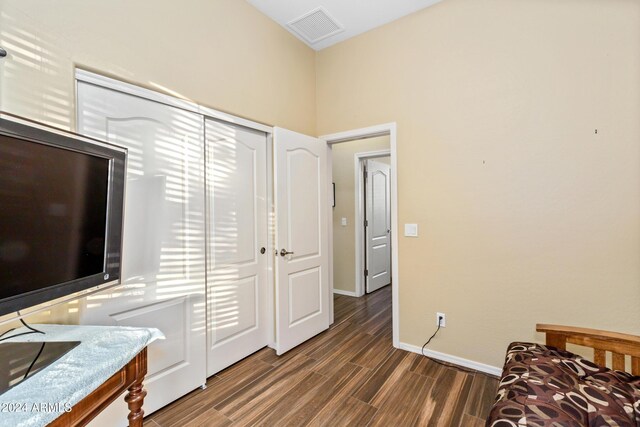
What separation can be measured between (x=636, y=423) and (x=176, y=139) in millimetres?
2654

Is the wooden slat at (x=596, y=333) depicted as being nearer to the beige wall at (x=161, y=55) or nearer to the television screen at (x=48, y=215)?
the television screen at (x=48, y=215)

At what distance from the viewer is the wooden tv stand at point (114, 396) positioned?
838 millimetres

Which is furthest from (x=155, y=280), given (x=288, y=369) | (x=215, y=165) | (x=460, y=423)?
(x=460, y=423)

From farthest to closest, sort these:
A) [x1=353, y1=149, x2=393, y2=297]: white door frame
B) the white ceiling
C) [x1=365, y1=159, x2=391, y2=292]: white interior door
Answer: [x1=365, y1=159, x2=391, y2=292]: white interior door < [x1=353, y1=149, x2=393, y2=297]: white door frame < the white ceiling

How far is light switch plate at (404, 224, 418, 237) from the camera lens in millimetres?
2496

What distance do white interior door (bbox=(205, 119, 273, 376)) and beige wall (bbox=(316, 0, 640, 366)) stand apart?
1.28m

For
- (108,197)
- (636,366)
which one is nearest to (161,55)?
(108,197)

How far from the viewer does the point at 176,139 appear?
1.88 meters

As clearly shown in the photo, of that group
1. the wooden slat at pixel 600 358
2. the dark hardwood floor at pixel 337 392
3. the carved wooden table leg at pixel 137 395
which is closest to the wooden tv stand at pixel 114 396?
the carved wooden table leg at pixel 137 395

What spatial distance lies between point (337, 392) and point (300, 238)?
1297mm

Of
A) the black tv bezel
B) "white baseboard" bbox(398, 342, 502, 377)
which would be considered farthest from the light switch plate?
the black tv bezel

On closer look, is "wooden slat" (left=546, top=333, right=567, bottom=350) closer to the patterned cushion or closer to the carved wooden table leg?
the patterned cushion

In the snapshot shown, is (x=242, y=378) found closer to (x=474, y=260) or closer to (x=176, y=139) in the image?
(x=176, y=139)

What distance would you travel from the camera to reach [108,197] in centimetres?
126
